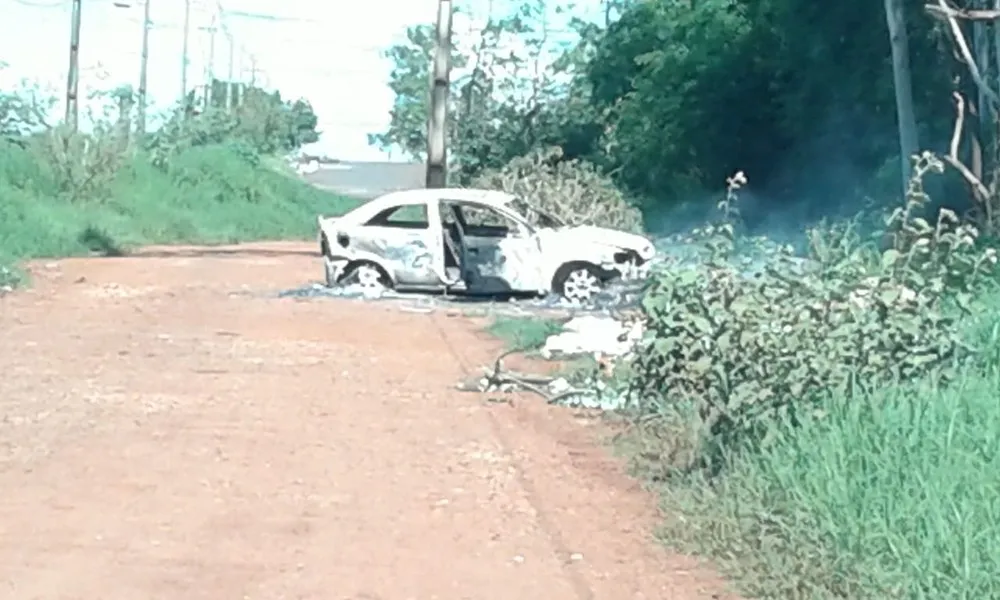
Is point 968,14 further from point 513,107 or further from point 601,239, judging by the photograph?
point 513,107

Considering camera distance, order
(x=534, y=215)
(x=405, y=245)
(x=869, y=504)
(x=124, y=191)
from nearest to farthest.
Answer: (x=869, y=504)
(x=405, y=245)
(x=534, y=215)
(x=124, y=191)

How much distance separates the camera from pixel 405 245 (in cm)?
2280

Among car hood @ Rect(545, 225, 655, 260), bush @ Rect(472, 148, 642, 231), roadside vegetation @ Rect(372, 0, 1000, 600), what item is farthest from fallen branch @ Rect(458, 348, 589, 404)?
bush @ Rect(472, 148, 642, 231)

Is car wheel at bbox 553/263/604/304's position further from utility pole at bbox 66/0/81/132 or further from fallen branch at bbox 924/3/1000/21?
utility pole at bbox 66/0/81/132

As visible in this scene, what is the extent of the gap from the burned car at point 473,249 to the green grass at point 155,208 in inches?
256

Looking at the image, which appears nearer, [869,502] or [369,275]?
[869,502]

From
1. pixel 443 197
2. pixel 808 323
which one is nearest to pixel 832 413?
pixel 808 323

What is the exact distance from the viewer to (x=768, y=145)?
38.4 m

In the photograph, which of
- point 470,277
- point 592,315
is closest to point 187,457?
point 592,315

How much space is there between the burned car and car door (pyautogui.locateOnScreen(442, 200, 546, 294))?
1 centimetres

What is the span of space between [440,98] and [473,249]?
28.3 ft

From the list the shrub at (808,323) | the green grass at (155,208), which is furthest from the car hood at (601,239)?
the shrub at (808,323)

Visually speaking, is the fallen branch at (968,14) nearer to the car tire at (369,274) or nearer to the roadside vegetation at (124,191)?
the car tire at (369,274)

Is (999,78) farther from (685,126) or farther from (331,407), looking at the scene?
(685,126)
